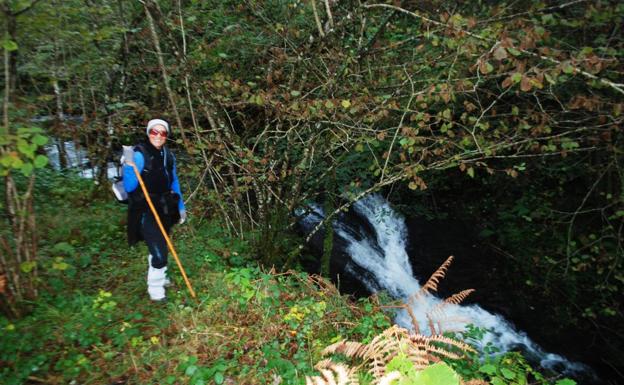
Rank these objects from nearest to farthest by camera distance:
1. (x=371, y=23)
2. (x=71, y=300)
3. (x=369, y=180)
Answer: (x=71, y=300) < (x=371, y=23) < (x=369, y=180)

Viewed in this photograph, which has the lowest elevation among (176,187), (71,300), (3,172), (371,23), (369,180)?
(71,300)

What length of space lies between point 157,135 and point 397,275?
6825mm

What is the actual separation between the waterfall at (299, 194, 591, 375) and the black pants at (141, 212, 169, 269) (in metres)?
3.25

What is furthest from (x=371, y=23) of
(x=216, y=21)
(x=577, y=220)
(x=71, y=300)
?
(x=577, y=220)

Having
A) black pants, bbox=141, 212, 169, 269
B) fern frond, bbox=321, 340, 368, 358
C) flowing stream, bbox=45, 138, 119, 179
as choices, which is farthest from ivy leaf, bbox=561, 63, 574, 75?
flowing stream, bbox=45, 138, 119, 179

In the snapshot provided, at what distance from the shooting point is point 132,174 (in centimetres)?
411

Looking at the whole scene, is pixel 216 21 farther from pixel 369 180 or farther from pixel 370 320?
pixel 370 320

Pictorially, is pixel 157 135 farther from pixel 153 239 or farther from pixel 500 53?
pixel 500 53

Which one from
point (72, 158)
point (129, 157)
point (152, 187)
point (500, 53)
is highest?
point (500, 53)

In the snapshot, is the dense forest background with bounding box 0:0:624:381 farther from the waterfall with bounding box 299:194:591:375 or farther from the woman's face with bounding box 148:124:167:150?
the woman's face with bounding box 148:124:167:150

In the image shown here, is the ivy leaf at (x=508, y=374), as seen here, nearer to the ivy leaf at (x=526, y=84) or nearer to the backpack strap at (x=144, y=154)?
the ivy leaf at (x=526, y=84)

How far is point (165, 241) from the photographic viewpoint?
14.7 feet

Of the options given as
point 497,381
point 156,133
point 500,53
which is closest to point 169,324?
point 156,133

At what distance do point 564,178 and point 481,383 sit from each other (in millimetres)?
6662
